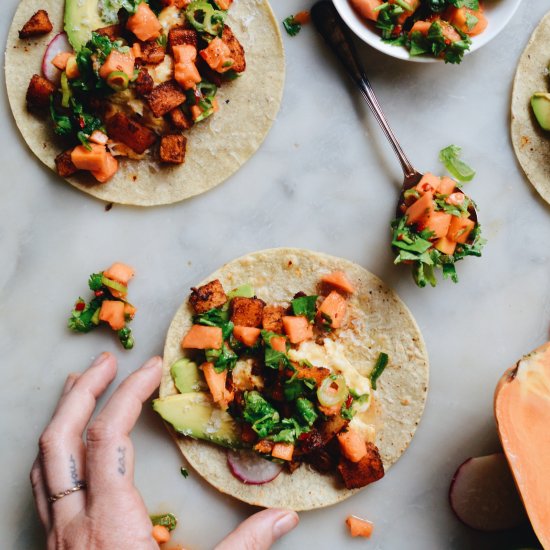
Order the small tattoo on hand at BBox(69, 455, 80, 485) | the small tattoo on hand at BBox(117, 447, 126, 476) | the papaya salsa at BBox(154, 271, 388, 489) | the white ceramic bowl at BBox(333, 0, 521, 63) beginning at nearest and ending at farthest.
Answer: the small tattoo on hand at BBox(117, 447, 126, 476) < the small tattoo on hand at BBox(69, 455, 80, 485) < the papaya salsa at BBox(154, 271, 388, 489) < the white ceramic bowl at BBox(333, 0, 521, 63)

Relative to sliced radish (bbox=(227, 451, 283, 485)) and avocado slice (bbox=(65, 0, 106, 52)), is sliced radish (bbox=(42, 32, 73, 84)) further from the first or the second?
sliced radish (bbox=(227, 451, 283, 485))

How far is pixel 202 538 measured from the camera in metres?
4.10

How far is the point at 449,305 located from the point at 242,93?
170cm

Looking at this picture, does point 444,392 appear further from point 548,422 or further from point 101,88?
point 101,88

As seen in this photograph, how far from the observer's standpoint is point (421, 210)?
3777 mm

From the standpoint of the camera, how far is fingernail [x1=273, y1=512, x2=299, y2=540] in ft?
12.4

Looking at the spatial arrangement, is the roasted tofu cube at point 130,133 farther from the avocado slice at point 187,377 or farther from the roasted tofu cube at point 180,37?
the avocado slice at point 187,377

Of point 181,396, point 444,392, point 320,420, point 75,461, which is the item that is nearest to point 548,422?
point 444,392

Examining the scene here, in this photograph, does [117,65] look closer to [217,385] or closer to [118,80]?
[118,80]

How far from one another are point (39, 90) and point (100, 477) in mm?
2053

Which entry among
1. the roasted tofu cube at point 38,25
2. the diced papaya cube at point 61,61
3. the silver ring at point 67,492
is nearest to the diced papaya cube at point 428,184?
the diced papaya cube at point 61,61

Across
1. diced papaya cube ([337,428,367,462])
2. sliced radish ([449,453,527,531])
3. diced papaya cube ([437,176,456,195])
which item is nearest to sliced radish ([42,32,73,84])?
diced papaya cube ([437,176,456,195])

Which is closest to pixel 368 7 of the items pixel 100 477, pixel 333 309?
pixel 333 309

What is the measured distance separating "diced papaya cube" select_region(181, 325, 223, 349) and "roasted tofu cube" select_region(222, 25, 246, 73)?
4.62 ft
